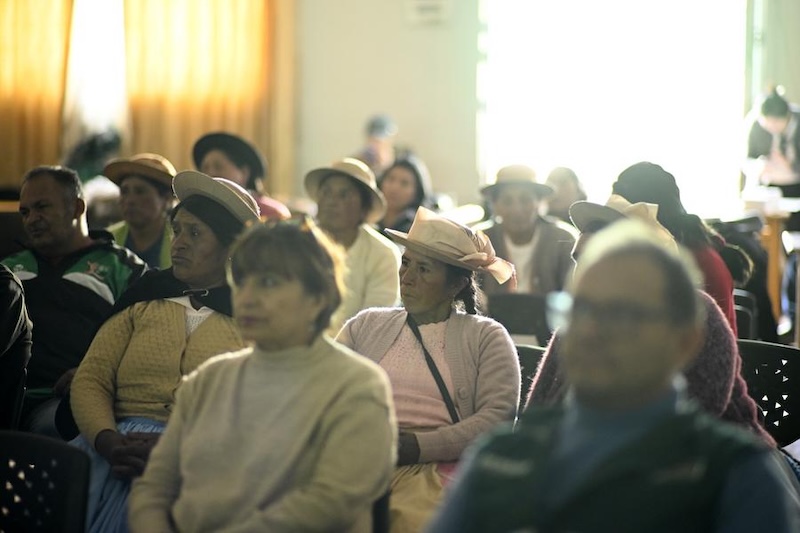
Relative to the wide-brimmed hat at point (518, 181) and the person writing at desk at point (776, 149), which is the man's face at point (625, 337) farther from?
the person writing at desk at point (776, 149)

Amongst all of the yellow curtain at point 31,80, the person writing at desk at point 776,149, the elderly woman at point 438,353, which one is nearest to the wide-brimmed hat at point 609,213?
the elderly woman at point 438,353

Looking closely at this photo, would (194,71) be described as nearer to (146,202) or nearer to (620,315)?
(146,202)

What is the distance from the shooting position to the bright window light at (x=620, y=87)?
8.61 metres

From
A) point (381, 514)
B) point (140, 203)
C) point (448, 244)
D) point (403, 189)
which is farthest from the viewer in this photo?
point (403, 189)

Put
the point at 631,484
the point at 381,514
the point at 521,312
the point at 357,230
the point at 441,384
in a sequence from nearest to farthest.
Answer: the point at 631,484 → the point at 381,514 → the point at 441,384 → the point at 521,312 → the point at 357,230

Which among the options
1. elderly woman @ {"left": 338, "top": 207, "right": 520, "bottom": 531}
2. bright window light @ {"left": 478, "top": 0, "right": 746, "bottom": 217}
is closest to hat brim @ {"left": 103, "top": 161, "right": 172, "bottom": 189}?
elderly woman @ {"left": 338, "top": 207, "right": 520, "bottom": 531}

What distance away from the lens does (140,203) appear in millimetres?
4293

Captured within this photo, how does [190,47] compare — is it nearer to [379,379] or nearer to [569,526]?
[379,379]

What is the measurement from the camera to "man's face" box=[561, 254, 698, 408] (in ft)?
4.77

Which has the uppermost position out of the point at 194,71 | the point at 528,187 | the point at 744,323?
A: the point at 194,71

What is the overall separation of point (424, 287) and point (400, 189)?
9.66 ft

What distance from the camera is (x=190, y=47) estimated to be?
9320mm

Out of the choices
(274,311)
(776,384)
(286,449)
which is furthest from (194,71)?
(286,449)

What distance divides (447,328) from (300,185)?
6.86m
